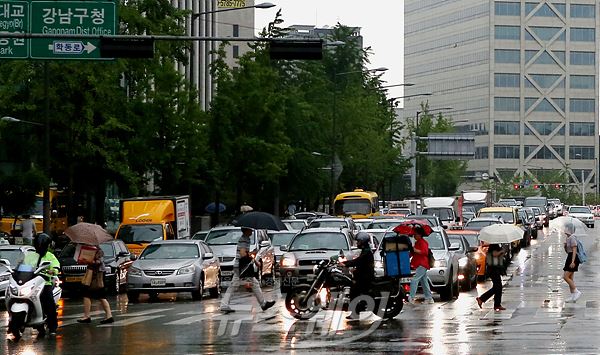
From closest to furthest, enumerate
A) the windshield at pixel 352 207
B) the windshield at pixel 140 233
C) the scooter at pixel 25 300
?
the scooter at pixel 25 300, the windshield at pixel 140 233, the windshield at pixel 352 207

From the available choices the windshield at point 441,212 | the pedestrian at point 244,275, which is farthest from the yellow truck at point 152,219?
the windshield at point 441,212

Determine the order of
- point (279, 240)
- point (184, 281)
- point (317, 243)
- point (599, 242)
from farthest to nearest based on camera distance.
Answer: point (599, 242)
point (279, 240)
point (317, 243)
point (184, 281)

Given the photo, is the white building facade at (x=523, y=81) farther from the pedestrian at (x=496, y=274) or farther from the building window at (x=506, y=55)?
the pedestrian at (x=496, y=274)

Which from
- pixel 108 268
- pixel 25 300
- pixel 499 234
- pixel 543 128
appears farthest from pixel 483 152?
pixel 25 300

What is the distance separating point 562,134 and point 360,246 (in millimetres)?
169843

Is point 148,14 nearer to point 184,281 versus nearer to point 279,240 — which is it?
point 279,240

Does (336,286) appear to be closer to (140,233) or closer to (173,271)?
(173,271)

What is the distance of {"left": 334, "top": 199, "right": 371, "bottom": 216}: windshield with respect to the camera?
70250mm

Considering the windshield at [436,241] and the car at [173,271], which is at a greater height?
the windshield at [436,241]

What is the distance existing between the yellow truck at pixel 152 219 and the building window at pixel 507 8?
14031 cm

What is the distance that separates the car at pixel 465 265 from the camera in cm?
3235

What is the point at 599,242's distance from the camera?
219 ft

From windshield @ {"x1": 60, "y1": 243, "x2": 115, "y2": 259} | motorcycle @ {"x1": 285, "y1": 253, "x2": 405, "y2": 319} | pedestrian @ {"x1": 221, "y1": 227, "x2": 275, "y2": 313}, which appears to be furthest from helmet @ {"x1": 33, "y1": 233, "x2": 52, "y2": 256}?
windshield @ {"x1": 60, "y1": 243, "x2": 115, "y2": 259}

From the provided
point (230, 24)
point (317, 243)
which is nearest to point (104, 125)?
point (317, 243)
